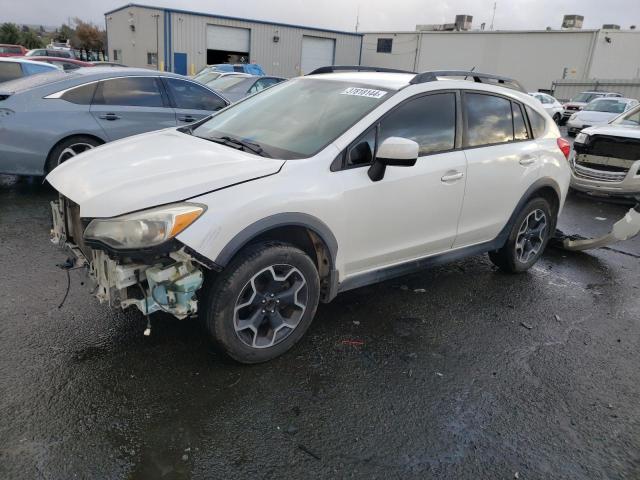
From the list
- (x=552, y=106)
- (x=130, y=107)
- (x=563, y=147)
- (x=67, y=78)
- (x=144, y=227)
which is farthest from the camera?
(x=552, y=106)

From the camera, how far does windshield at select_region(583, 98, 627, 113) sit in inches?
745

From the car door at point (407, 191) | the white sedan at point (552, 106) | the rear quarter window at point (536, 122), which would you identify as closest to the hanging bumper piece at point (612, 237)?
the rear quarter window at point (536, 122)

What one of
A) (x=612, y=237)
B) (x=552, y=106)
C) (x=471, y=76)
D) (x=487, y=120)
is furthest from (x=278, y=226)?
(x=552, y=106)

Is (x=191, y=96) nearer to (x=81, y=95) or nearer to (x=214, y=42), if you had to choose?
(x=81, y=95)

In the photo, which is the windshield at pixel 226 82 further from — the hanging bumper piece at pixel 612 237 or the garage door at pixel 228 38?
the garage door at pixel 228 38

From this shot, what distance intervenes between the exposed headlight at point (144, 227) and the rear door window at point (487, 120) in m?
2.39

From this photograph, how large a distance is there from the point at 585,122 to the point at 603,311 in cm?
1649

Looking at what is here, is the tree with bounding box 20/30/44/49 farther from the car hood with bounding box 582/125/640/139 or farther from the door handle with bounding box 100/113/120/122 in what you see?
the car hood with bounding box 582/125/640/139

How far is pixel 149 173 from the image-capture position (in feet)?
9.65

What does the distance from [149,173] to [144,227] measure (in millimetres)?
450

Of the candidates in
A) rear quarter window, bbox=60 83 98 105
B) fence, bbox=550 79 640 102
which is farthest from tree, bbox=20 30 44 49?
rear quarter window, bbox=60 83 98 105

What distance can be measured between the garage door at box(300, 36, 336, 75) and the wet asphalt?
34439 millimetres

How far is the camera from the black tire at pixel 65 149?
246 inches

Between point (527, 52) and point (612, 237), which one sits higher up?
point (527, 52)
